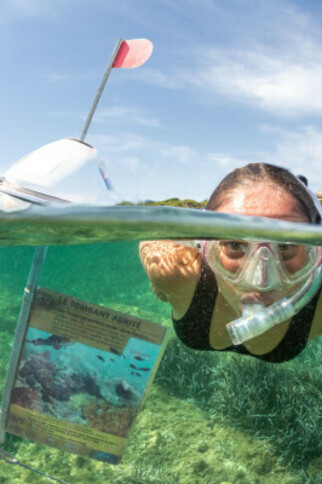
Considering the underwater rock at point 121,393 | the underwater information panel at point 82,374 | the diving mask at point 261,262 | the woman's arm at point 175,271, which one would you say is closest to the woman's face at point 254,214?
the diving mask at point 261,262

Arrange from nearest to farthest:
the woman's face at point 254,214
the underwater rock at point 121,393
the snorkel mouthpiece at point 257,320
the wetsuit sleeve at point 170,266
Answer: the snorkel mouthpiece at point 257,320 → the woman's face at point 254,214 → the underwater rock at point 121,393 → the wetsuit sleeve at point 170,266

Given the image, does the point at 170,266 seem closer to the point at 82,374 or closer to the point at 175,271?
the point at 175,271

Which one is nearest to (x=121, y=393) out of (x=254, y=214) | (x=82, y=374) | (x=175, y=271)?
(x=82, y=374)

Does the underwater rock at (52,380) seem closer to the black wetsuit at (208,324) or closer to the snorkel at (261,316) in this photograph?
the black wetsuit at (208,324)

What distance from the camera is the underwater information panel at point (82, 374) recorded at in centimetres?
321

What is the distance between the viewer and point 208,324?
12.5 feet

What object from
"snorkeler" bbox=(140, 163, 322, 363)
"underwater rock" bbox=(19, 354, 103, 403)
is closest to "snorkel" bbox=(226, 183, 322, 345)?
"snorkeler" bbox=(140, 163, 322, 363)

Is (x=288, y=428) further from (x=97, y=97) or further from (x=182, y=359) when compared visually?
(x=97, y=97)

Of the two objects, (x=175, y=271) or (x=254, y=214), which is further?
(x=175, y=271)

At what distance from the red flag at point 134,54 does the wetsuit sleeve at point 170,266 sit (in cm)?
211

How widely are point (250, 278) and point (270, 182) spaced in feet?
2.47

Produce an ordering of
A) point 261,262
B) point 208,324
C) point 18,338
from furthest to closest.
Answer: point 208,324
point 18,338
point 261,262

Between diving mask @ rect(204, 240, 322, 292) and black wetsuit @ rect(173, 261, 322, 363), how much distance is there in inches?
7.8

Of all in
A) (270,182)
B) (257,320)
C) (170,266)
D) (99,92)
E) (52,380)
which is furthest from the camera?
(99,92)
